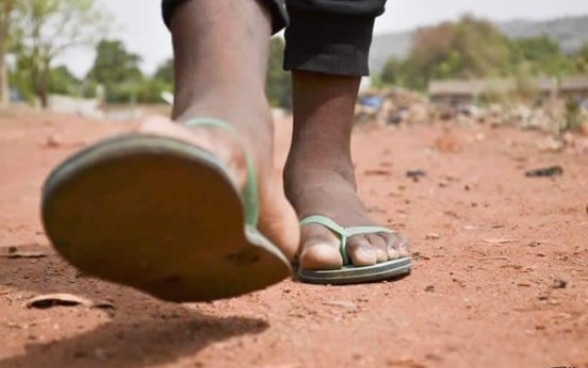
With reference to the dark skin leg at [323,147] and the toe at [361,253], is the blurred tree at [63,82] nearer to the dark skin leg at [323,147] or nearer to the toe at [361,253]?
the dark skin leg at [323,147]

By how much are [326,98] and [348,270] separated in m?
0.36

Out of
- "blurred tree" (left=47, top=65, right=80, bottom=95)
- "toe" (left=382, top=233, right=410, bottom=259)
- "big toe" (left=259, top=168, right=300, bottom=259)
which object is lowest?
"blurred tree" (left=47, top=65, right=80, bottom=95)

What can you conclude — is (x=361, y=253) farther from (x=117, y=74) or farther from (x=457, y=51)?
(x=117, y=74)

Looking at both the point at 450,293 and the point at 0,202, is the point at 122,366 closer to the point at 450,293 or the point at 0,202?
the point at 450,293

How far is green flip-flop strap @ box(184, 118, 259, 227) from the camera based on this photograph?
3.34 feet

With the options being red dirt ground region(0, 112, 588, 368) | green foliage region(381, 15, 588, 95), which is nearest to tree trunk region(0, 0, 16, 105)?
red dirt ground region(0, 112, 588, 368)

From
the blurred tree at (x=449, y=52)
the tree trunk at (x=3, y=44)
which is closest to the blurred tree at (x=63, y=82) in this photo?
the blurred tree at (x=449, y=52)

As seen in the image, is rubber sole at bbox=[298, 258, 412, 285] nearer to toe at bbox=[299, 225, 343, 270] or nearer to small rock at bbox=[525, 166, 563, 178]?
toe at bbox=[299, 225, 343, 270]

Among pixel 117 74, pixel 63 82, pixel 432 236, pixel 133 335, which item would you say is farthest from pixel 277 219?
pixel 117 74

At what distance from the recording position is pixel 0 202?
320 cm

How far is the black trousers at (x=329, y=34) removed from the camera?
154 centimetres

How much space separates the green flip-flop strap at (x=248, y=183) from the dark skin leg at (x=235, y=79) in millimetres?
15

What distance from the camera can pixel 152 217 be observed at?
0.88 m

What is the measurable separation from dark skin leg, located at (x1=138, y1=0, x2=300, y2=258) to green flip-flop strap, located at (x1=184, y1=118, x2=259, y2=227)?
0.02 m
